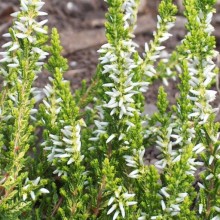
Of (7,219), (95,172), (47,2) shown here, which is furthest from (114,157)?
(47,2)

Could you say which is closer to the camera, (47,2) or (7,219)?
(7,219)

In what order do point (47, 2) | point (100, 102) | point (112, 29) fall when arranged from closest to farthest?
point (112, 29) < point (100, 102) < point (47, 2)

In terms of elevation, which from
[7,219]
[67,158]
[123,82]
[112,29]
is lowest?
[7,219]

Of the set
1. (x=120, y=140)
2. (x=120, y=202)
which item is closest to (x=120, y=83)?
(x=120, y=140)

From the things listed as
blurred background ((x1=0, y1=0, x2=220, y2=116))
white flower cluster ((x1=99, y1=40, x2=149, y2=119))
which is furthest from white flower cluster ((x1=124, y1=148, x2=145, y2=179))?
blurred background ((x1=0, y1=0, x2=220, y2=116))

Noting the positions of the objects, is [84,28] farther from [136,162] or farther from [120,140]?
[136,162]

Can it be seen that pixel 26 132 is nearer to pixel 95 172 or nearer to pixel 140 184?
pixel 95 172

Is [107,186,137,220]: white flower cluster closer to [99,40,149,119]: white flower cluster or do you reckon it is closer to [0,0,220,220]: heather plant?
[0,0,220,220]: heather plant

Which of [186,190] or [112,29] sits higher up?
[112,29]
